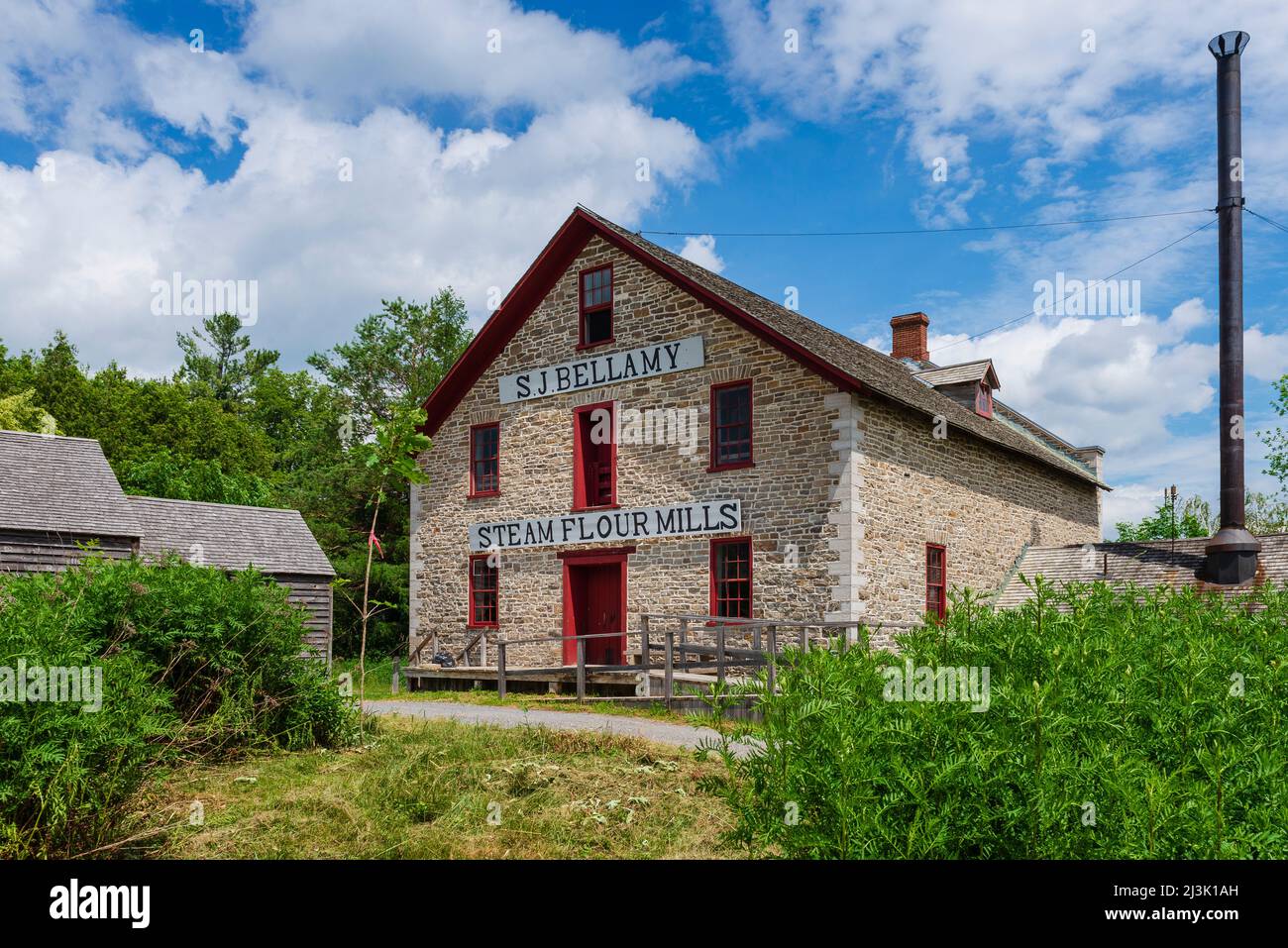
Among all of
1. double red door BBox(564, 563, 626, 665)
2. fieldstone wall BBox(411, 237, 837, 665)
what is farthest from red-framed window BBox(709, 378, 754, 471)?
double red door BBox(564, 563, 626, 665)

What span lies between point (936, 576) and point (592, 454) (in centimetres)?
701

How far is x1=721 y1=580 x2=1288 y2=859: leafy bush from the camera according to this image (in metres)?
3.42

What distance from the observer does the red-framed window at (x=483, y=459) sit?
22.2 metres

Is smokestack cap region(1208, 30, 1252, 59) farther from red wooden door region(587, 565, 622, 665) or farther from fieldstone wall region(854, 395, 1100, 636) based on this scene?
red wooden door region(587, 565, 622, 665)

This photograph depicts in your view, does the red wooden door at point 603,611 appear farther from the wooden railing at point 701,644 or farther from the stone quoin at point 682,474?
the wooden railing at point 701,644

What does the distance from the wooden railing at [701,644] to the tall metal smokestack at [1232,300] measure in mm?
6929

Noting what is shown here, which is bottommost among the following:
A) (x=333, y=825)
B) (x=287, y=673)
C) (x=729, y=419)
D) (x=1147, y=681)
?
(x=333, y=825)

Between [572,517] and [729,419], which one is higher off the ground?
[729,419]

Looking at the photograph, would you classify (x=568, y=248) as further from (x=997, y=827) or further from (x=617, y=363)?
(x=997, y=827)

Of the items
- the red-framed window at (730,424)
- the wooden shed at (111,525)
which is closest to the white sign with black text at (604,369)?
the red-framed window at (730,424)

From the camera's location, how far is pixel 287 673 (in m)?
10.4

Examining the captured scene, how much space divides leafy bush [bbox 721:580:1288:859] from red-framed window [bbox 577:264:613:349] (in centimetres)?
1678
